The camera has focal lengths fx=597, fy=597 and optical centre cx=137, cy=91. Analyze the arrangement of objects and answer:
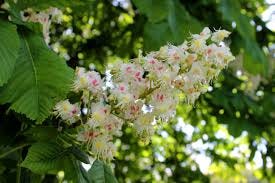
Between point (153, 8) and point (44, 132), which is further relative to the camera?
point (153, 8)

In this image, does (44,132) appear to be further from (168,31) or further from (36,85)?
(168,31)

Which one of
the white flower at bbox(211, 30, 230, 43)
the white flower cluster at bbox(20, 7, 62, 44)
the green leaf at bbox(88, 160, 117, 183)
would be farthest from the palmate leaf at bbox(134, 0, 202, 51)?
the green leaf at bbox(88, 160, 117, 183)

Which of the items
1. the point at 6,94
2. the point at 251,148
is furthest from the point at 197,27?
the point at 251,148

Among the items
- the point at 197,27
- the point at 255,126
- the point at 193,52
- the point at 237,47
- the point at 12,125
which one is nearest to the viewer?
the point at 193,52

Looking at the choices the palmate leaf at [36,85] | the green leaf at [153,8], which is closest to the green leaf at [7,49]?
the palmate leaf at [36,85]

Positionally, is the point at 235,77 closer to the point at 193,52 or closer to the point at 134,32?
the point at 134,32

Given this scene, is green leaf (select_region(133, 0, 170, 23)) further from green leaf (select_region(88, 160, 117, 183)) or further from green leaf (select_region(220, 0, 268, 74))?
green leaf (select_region(88, 160, 117, 183))

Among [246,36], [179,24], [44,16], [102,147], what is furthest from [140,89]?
[246,36]
